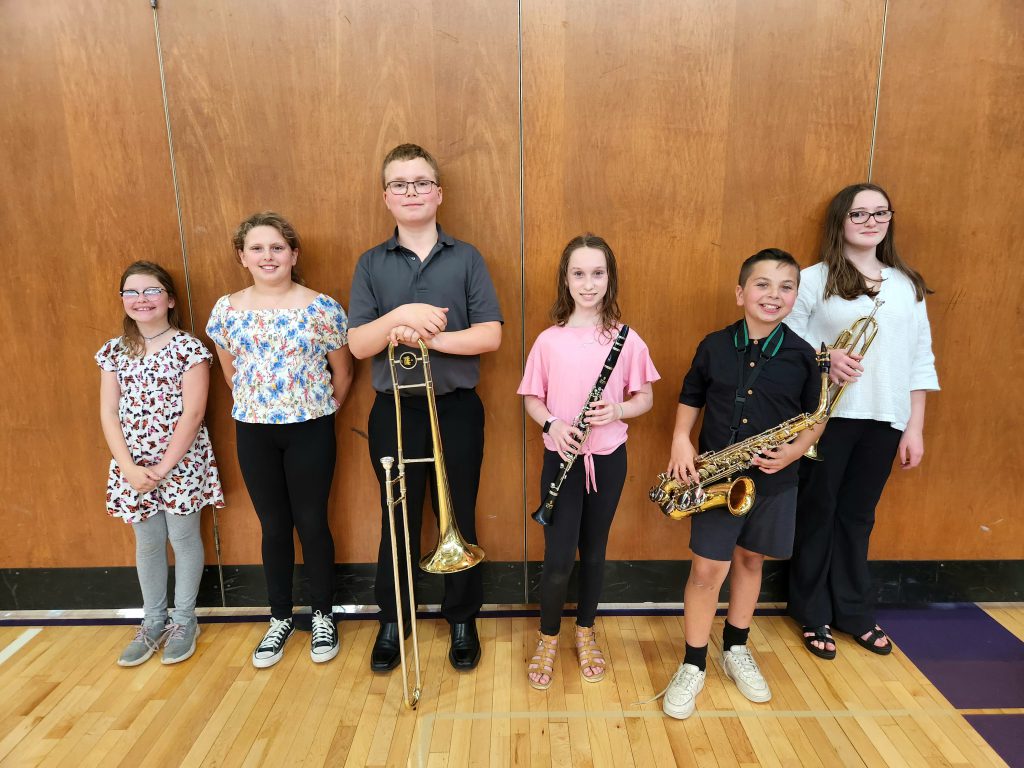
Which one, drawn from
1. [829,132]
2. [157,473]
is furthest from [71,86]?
[829,132]

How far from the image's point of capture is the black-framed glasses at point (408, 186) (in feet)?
7.52

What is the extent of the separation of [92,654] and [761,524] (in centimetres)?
285

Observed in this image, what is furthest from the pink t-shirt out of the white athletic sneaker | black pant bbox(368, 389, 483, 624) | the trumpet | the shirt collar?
the white athletic sneaker

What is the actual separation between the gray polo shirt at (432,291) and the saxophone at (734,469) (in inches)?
36.9

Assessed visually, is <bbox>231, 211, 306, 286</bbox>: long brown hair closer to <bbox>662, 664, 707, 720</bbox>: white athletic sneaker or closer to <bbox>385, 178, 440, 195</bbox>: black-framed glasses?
<bbox>385, 178, 440, 195</bbox>: black-framed glasses

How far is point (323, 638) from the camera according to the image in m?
2.62

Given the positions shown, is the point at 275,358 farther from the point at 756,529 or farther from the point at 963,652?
the point at 963,652

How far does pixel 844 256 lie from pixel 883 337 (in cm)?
36

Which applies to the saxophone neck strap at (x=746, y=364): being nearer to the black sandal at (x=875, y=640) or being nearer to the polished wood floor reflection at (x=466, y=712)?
the polished wood floor reflection at (x=466, y=712)

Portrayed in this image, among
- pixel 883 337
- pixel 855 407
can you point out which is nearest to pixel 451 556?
pixel 855 407

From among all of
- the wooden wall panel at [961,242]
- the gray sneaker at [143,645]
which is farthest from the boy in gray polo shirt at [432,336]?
the wooden wall panel at [961,242]

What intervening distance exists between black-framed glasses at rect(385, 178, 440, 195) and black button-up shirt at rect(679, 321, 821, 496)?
1.20 metres

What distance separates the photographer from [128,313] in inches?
99.8

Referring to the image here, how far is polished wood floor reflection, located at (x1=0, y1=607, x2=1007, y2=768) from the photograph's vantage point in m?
2.11
